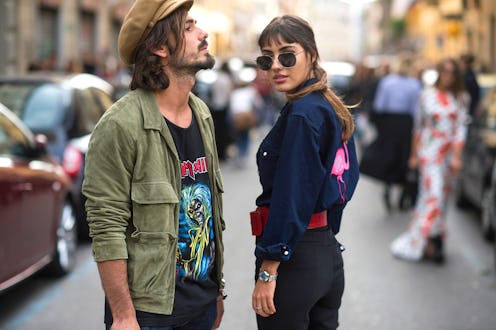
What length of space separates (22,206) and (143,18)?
3581 millimetres

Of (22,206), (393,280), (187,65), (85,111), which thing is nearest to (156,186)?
(187,65)

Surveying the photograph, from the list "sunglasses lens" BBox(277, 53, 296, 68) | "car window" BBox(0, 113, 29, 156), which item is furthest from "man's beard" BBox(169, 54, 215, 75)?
"car window" BBox(0, 113, 29, 156)

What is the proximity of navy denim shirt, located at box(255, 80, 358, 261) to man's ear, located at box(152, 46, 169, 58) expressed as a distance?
50 cm

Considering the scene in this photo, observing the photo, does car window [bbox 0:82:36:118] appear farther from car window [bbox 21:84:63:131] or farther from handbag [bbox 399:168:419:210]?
handbag [bbox 399:168:419:210]

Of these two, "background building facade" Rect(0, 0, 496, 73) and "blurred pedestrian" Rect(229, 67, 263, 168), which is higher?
"background building facade" Rect(0, 0, 496, 73)

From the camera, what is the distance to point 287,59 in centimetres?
332

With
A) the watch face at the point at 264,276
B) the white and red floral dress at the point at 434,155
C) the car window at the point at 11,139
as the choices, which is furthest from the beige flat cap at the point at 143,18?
the white and red floral dress at the point at 434,155

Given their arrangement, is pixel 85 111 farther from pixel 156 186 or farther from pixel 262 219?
pixel 156 186

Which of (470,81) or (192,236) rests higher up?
(470,81)

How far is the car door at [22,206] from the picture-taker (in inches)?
231

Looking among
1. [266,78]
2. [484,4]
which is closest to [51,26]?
[484,4]

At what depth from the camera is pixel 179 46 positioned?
3.01 m

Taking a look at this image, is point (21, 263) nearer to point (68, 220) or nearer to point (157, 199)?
point (68, 220)

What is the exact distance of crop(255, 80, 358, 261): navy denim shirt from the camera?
311 cm
